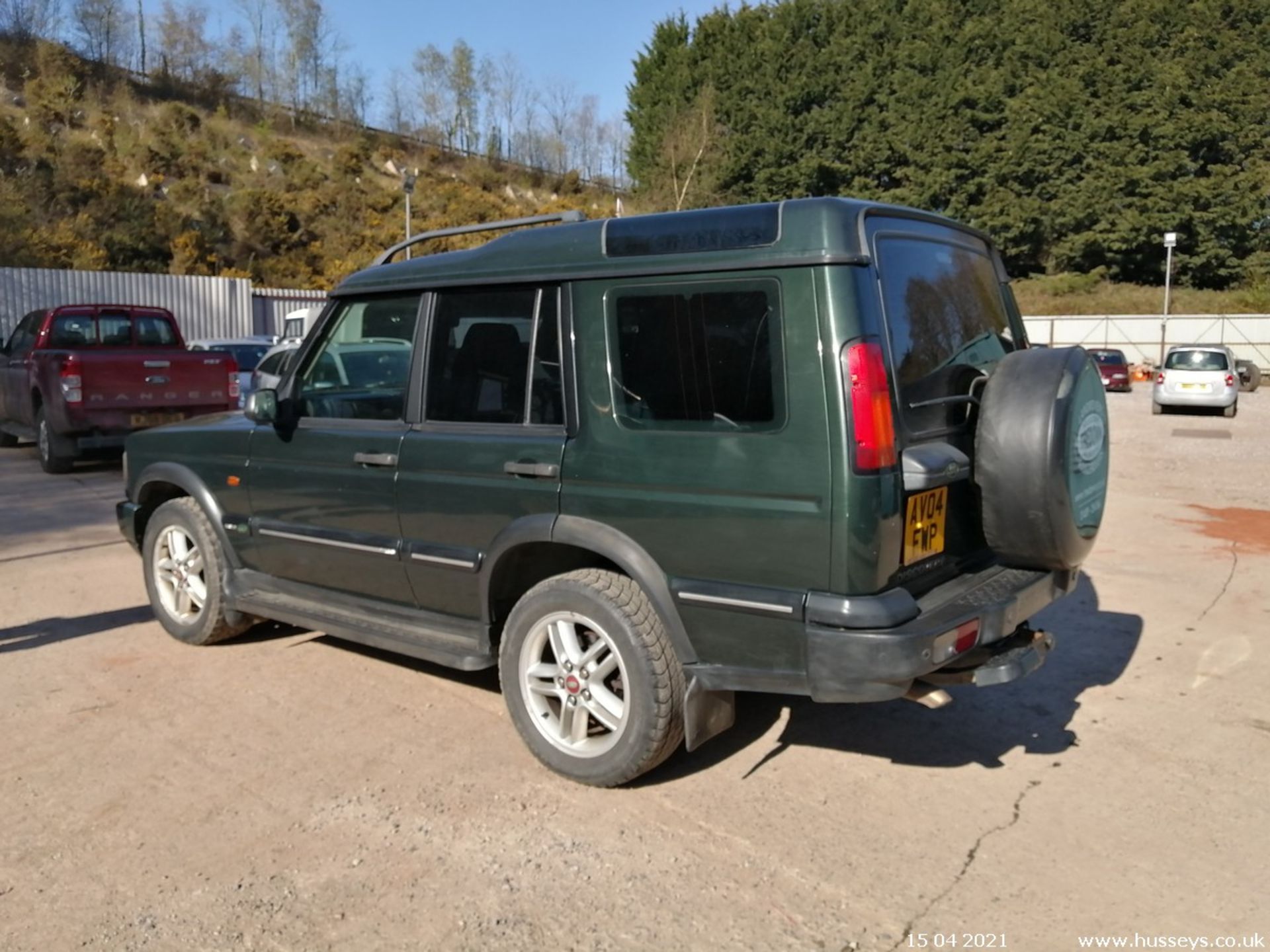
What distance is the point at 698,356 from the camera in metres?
3.75

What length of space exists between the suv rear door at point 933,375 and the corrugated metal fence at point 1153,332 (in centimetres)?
3711

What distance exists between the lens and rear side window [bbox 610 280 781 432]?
3.58m

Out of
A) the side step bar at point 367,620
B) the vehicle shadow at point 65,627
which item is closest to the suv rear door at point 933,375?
the side step bar at point 367,620

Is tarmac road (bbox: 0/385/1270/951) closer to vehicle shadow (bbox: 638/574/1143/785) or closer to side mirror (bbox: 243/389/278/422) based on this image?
vehicle shadow (bbox: 638/574/1143/785)

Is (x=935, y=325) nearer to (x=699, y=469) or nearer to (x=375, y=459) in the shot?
(x=699, y=469)

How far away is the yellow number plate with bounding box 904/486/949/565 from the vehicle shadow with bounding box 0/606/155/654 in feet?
15.4

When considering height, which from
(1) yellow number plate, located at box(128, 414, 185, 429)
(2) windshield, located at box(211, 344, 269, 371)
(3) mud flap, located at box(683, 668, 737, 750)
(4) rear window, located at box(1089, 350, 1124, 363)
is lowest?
(3) mud flap, located at box(683, 668, 737, 750)

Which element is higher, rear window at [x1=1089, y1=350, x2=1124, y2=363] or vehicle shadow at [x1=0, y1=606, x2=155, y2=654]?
rear window at [x1=1089, y1=350, x2=1124, y2=363]

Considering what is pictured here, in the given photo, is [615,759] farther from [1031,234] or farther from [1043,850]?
[1031,234]

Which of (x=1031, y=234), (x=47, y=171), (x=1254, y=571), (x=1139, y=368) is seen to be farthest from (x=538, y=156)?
(x=1254, y=571)

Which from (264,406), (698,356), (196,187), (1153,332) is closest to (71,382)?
(264,406)

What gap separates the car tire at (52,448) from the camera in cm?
1203

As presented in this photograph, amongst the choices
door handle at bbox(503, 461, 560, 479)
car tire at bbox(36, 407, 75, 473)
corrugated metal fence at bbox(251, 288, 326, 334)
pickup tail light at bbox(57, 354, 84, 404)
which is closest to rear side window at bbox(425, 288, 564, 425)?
door handle at bbox(503, 461, 560, 479)

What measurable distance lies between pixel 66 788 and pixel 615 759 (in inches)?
82.2
